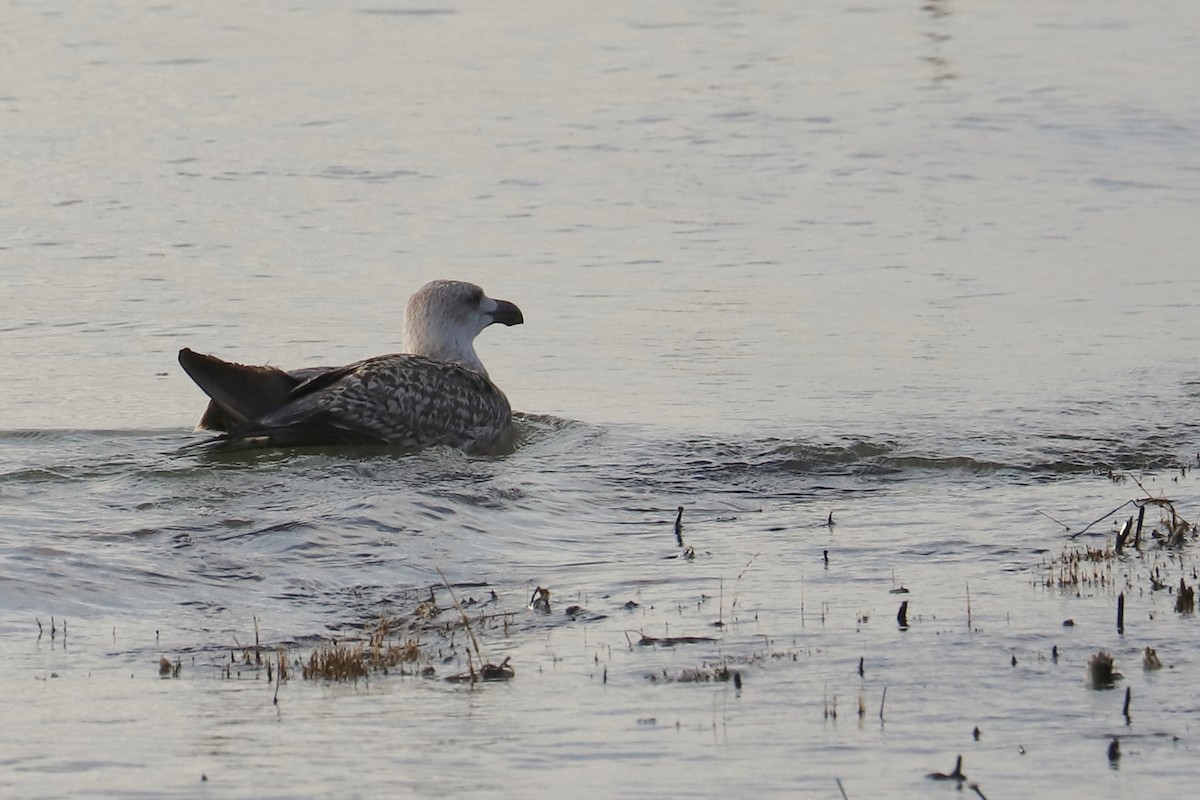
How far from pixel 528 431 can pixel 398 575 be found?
3.37 m

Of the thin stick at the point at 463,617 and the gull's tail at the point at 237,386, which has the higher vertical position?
the gull's tail at the point at 237,386

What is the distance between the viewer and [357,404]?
10773 millimetres

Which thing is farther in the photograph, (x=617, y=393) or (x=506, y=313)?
(x=506, y=313)

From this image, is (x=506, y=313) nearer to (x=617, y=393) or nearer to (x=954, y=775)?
(x=617, y=393)

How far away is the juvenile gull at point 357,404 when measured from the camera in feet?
34.4

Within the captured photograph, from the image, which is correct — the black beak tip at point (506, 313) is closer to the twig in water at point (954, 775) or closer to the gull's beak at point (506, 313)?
the gull's beak at point (506, 313)

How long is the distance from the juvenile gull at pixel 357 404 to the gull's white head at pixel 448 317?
0.16 metres

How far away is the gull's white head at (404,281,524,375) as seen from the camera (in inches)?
476

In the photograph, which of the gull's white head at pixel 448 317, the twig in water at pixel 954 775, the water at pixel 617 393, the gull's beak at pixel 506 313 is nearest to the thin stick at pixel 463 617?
the water at pixel 617 393

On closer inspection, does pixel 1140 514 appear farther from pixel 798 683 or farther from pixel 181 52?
pixel 181 52

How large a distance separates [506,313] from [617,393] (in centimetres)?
79

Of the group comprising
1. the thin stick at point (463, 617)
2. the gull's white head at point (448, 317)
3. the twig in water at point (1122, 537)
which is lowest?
the thin stick at point (463, 617)

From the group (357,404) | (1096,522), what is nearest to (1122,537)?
(1096,522)

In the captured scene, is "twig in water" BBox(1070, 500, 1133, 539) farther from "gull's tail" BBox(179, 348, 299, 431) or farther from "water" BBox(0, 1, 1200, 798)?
"gull's tail" BBox(179, 348, 299, 431)
